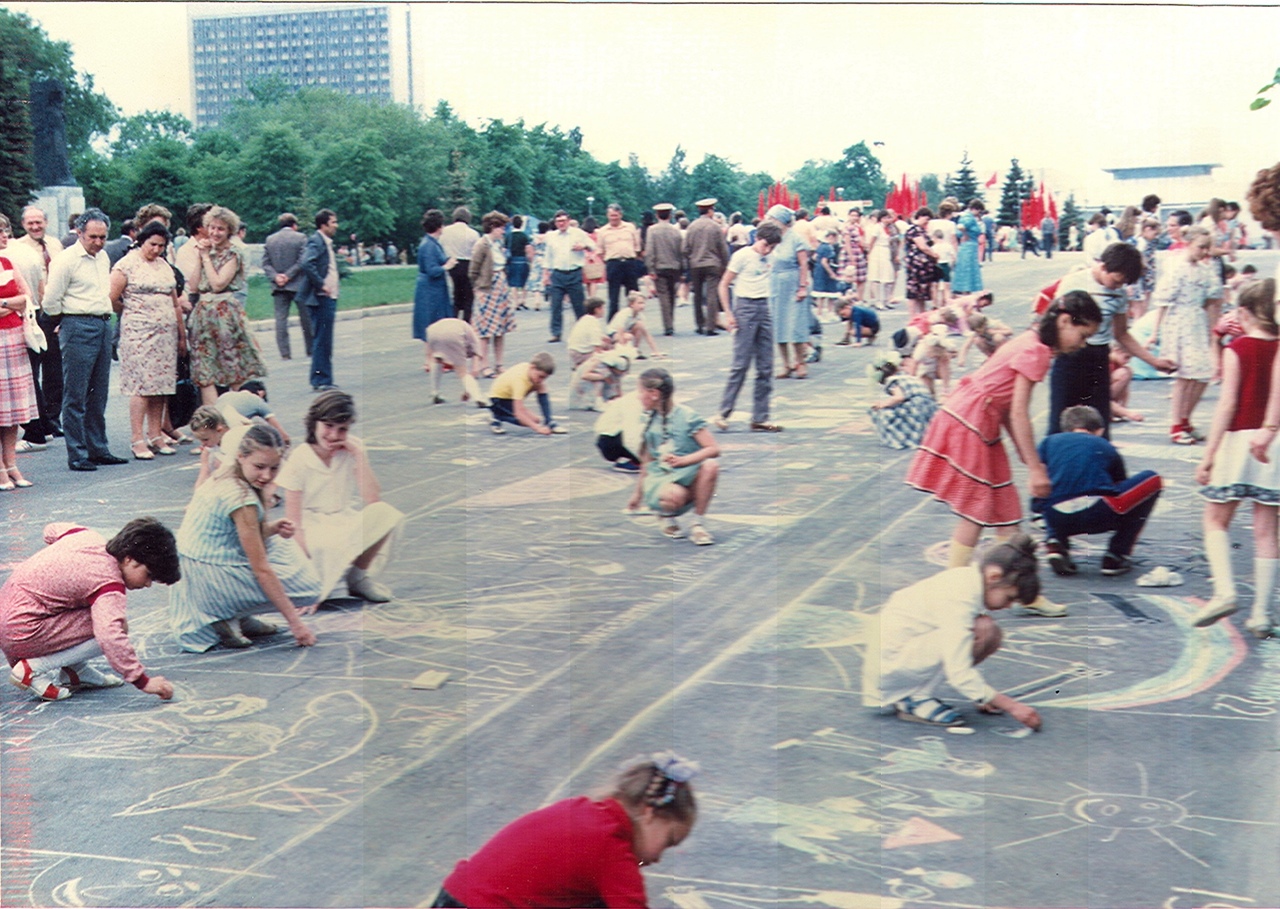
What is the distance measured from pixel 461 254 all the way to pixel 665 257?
4314 mm

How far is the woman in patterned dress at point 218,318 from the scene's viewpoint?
1123 centimetres

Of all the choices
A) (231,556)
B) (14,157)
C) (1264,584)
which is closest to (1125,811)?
(1264,584)

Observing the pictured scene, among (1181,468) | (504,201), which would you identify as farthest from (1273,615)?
(504,201)

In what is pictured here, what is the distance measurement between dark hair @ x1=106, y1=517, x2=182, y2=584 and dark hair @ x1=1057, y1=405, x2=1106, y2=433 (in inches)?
181

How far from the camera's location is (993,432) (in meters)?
6.70

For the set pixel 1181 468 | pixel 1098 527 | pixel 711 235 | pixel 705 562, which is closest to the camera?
pixel 1098 527

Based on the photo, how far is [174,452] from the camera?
11.8m

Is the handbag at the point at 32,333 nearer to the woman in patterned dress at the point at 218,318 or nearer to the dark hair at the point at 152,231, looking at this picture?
the dark hair at the point at 152,231

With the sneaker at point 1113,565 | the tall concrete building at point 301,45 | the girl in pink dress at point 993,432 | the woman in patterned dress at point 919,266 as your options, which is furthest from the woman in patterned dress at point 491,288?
the girl in pink dress at point 993,432

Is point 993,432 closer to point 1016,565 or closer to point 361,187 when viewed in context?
point 1016,565

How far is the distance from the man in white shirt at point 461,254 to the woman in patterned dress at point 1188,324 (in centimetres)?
767

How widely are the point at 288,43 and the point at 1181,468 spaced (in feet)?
27.4

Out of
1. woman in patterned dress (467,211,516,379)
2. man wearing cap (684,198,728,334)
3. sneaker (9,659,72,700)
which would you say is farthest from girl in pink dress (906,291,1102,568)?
man wearing cap (684,198,728,334)

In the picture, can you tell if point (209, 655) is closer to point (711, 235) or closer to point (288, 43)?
point (288, 43)
